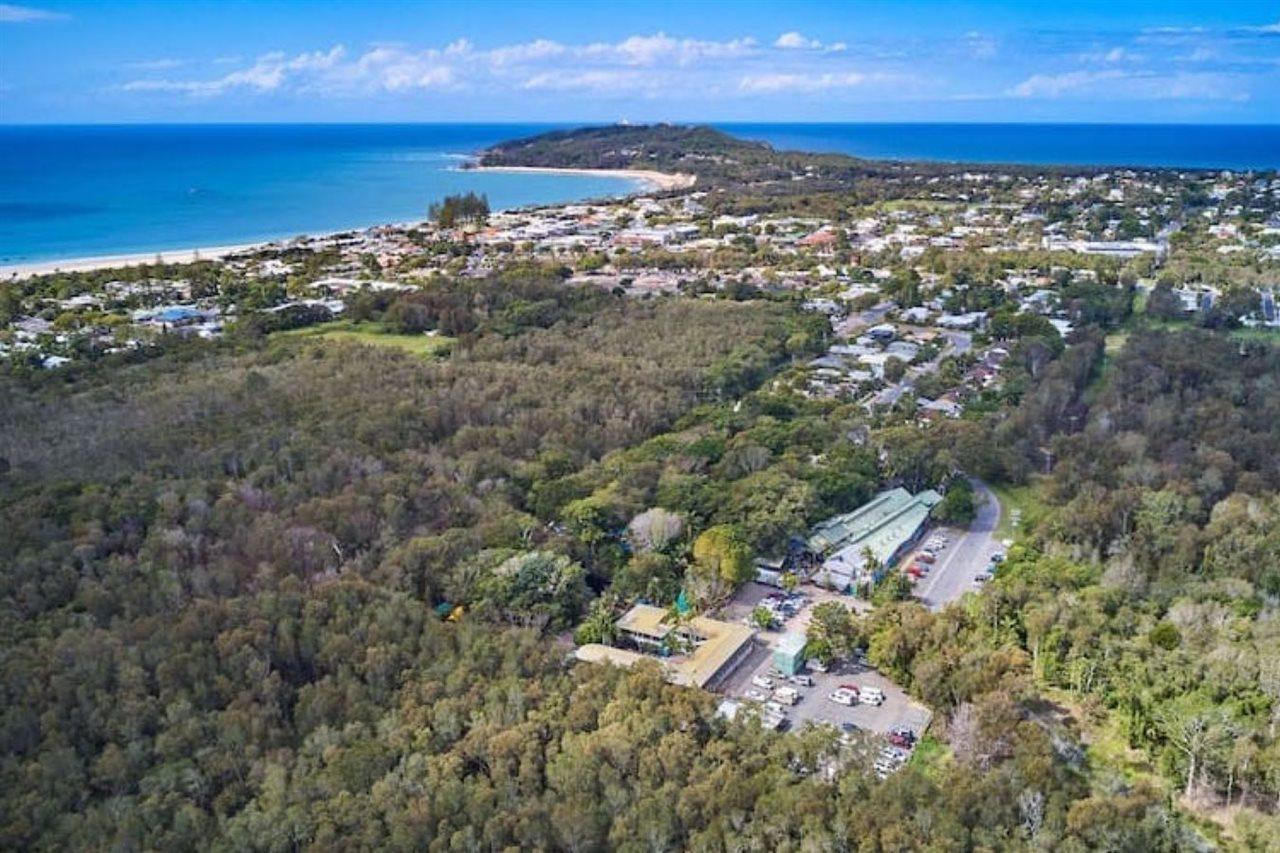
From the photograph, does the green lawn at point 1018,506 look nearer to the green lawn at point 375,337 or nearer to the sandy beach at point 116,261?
the green lawn at point 375,337

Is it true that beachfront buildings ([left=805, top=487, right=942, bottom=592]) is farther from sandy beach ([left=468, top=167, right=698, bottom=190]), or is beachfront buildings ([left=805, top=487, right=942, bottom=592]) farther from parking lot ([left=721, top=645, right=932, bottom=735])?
sandy beach ([left=468, top=167, right=698, bottom=190])

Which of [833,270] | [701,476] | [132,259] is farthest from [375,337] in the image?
[132,259]

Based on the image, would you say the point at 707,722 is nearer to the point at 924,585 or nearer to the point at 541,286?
the point at 924,585

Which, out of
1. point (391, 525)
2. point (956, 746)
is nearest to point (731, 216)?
point (391, 525)

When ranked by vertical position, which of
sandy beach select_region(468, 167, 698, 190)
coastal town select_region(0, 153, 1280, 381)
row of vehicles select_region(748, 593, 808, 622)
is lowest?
row of vehicles select_region(748, 593, 808, 622)

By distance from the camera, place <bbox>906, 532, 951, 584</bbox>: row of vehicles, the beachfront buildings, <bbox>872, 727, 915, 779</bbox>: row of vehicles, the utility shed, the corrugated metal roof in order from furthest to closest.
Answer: <bbox>906, 532, 951, 584</bbox>: row of vehicles < the corrugated metal roof < the beachfront buildings < the utility shed < <bbox>872, 727, 915, 779</bbox>: row of vehicles

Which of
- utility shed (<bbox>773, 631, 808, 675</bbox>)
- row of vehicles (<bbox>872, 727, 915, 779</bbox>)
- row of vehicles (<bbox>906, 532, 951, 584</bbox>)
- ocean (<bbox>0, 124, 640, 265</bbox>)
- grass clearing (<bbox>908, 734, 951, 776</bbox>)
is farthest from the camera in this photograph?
ocean (<bbox>0, 124, 640, 265</bbox>)

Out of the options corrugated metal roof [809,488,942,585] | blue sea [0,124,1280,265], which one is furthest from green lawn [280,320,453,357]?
blue sea [0,124,1280,265]

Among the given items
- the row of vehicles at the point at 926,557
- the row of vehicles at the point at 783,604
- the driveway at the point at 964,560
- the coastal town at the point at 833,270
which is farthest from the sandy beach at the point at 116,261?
the driveway at the point at 964,560
